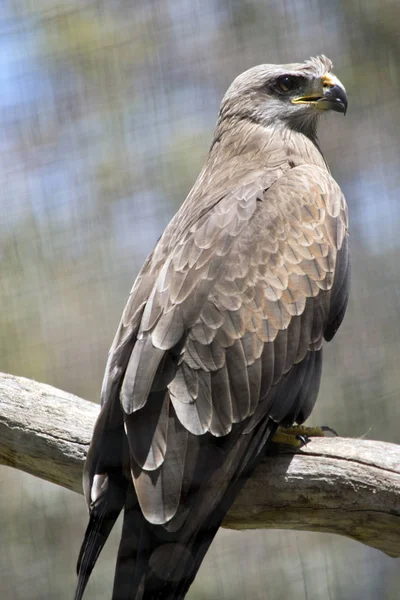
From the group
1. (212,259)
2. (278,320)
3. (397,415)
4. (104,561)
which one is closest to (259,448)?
(278,320)

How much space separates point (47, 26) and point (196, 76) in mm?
618

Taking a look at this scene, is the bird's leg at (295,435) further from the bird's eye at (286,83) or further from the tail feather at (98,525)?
the bird's eye at (286,83)

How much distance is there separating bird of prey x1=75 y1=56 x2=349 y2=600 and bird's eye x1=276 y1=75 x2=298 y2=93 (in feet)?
1.40

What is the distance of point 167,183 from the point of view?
3.41 m

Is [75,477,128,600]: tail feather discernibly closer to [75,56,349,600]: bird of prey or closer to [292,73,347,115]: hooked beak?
[75,56,349,600]: bird of prey

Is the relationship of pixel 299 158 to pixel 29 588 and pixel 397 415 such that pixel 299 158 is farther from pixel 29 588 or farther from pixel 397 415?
pixel 29 588

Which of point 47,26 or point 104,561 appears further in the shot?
point 104,561

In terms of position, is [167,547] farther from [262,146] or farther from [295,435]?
[262,146]

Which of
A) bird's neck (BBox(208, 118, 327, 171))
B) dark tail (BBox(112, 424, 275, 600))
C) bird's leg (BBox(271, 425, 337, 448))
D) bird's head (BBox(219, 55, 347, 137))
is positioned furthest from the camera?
bird's head (BBox(219, 55, 347, 137))

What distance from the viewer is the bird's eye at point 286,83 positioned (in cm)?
317

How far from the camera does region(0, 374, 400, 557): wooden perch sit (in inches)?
89.4

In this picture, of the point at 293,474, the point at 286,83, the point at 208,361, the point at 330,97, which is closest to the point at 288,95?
the point at 286,83

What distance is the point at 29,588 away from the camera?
364cm

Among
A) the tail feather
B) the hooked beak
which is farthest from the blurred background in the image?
A: the tail feather
